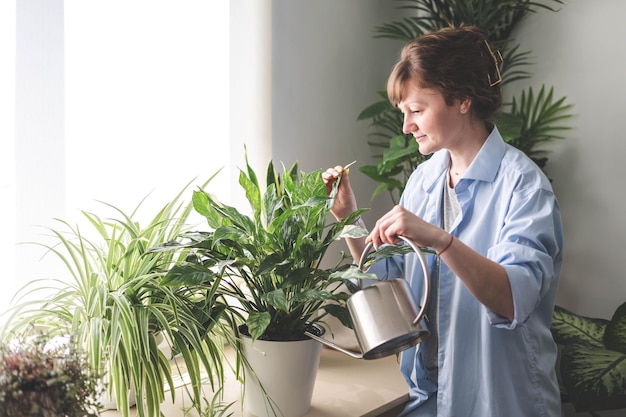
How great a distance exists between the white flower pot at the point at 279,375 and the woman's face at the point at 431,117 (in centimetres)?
56

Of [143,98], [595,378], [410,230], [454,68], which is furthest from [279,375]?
[595,378]

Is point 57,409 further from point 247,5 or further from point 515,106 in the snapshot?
A: point 515,106

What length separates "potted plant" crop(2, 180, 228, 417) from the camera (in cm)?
112

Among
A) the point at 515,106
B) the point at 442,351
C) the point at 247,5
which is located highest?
the point at 247,5

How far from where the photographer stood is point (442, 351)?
145 centimetres

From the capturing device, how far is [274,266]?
3.93 ft

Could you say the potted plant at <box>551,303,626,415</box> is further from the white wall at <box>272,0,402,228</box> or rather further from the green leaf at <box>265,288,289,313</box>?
the green leaf at <box>265,288,289,313</box>

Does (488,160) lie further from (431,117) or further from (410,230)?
(410,230)

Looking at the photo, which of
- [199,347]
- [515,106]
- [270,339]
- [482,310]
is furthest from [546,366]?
[515,106]

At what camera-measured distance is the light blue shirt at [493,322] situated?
1.34 meters

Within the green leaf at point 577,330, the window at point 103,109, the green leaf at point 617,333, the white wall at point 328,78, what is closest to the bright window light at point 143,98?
the window at point 103,109

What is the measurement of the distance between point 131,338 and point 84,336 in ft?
0.36

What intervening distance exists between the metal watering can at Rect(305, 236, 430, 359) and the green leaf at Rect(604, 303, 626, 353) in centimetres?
111

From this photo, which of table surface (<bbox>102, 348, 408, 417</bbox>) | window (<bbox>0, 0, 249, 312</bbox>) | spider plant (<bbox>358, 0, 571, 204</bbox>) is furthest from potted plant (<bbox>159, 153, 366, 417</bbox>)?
spider plant (<bbox>358, 0, 571, 204</bbox>)
